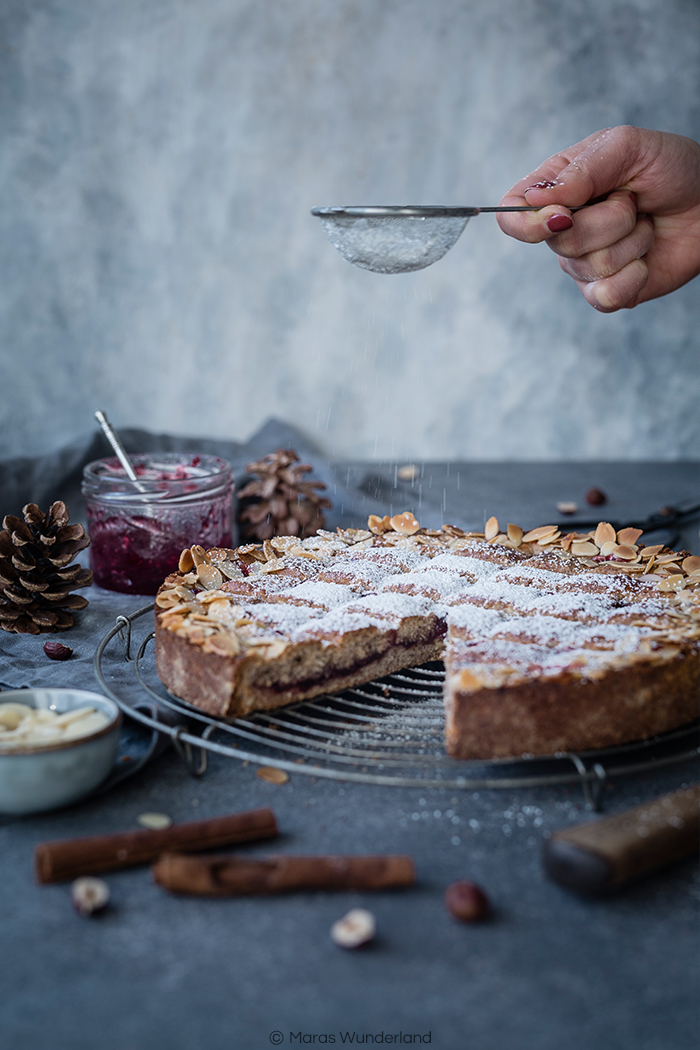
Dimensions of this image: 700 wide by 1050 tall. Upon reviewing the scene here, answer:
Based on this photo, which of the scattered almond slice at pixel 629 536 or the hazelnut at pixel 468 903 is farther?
the scattered almond slice at pixel 629 536

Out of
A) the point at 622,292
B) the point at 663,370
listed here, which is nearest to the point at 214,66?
the point at 622,292

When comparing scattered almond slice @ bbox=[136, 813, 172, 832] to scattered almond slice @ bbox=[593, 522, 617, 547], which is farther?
scattered almond slice @ bbox=[593, 522, 617, 547]

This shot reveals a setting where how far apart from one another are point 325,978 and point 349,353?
3357 mm

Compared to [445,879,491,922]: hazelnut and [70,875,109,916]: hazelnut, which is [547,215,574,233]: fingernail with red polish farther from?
[70,875,109,916]: hazelnut

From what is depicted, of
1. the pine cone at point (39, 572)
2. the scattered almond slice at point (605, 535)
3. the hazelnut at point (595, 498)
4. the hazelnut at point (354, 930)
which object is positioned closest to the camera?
the hazelnut at point (354, 930)

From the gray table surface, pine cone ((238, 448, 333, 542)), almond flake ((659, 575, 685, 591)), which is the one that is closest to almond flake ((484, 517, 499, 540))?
almond flake ((659, 575, 685, 591))

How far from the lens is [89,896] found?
1261 millimetres

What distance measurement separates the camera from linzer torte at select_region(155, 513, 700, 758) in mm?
1590

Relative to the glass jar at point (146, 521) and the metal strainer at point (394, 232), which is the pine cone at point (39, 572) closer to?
the glass jar at point (146, 521)

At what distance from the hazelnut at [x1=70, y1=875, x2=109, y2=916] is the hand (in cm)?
193

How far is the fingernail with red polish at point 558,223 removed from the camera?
234cm

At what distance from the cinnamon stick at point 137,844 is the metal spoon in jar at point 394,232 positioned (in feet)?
4.53

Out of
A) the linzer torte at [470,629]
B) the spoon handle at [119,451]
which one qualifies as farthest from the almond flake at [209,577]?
the spoon handle at [119,451]

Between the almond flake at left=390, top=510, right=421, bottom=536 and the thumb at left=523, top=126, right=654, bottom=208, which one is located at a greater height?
the thumb at left=523, top=126, right=654, bottom=208
